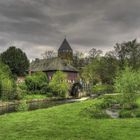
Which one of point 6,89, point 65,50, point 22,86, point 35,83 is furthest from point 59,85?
point 65,50

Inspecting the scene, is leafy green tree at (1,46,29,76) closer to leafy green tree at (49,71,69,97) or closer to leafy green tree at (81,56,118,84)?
leafy green tree at (49,71,69,97)

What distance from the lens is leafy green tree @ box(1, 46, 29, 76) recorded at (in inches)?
3253

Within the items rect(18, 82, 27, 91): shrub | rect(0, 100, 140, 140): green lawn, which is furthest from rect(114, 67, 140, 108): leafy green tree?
rect(18, 82, 27, 91): shrub

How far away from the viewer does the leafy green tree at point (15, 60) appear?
271ft

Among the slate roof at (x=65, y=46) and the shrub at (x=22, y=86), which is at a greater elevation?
the slate roof at (x=65, y=46)

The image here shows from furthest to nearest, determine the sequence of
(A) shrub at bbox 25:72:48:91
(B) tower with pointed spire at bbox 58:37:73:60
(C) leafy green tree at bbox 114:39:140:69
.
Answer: (B) tower with pointed spire at bbox 58:37:73:60 → (C) leafy green tree at bbox 114:39:140:69 → (A) shrub at bbox 25:72:48:91

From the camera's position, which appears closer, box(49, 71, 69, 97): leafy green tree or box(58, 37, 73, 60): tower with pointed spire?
box(49, 71, 69, 97): leafy green tree

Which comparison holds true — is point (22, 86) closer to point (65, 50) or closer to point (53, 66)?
point (53, 66)

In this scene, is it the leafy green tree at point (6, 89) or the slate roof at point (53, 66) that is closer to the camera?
the leafy green tree at point (6, 89)

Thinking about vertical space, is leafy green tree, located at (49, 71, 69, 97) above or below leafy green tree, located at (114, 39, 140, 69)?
below

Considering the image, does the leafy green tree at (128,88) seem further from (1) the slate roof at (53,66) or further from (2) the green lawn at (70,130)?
(1) the slate roof at (53,66)

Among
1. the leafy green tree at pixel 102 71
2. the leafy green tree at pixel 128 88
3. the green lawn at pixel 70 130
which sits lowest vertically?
the green lawn at pixel 70 130

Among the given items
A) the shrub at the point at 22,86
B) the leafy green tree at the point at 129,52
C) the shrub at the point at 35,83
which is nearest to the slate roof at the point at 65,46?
the leafy green tree at the point at 129,52

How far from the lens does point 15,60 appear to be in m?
82.5
